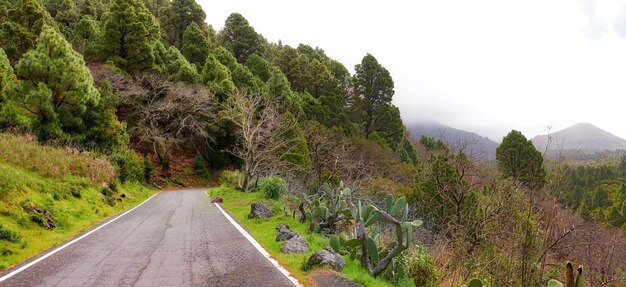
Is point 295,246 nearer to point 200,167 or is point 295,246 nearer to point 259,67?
point 200,167

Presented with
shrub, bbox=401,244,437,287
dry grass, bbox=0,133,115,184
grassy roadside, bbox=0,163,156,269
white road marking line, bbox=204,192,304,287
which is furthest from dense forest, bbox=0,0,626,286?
grassy roadside, bbox=0,163,156,269

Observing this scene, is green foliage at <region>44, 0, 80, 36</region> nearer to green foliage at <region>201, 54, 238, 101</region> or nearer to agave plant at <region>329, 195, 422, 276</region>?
green foliage at <region>201, 54, 238, 101</region>

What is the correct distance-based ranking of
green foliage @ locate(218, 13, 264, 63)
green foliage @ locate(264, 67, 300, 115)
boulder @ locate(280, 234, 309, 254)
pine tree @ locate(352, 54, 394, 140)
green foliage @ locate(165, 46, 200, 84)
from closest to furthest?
boulder @ locate(280, 234, 309, 254) → green foliage @ locate(165, 46, 200, 84) → green foliage @ locate(264, 67, 300, 115) → pine tree @ locate(352, 54, 394, 140) → green foliage @ locate(218, 13, 264, 63)

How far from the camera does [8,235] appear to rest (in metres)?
9.30

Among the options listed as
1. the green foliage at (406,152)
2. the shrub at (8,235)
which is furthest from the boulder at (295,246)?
the green foliage at (406,152)

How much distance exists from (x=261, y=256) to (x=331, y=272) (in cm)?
200

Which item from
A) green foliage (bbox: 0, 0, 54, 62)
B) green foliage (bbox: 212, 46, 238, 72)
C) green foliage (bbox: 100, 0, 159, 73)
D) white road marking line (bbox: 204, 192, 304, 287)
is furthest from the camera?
green foliage (bbox: 212, 46, 238, 72)

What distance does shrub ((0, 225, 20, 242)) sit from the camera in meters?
9.25

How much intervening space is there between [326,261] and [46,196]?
1095 cm

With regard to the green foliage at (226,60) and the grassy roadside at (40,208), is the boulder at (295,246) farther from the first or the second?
the green foliage at (226,60)

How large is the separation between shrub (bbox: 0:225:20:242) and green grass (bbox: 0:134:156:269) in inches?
1.0

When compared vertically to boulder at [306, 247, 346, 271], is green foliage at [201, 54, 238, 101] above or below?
above

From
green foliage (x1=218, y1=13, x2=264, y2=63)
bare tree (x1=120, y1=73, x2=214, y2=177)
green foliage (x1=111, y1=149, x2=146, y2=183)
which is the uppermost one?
green foliage (x1=218, y1=13, x2=264, y2=63)

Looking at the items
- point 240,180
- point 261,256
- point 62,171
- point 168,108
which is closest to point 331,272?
point 261,256
